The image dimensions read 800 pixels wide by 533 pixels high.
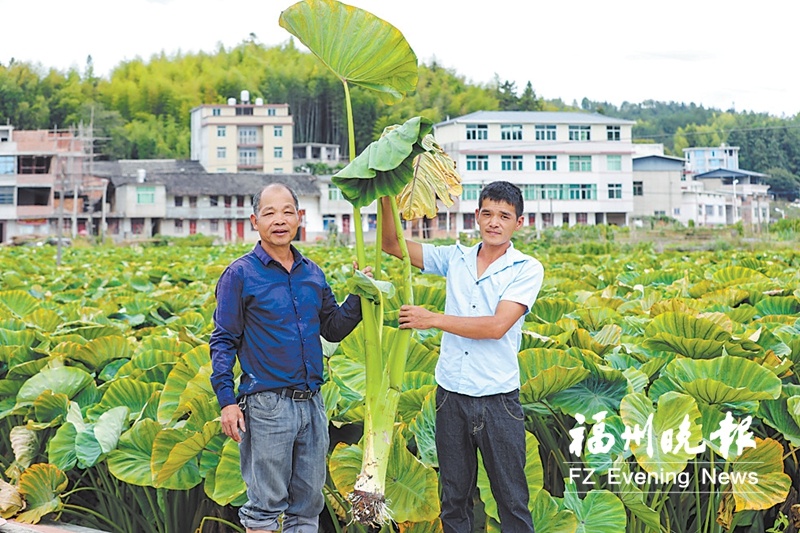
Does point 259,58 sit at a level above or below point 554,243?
above

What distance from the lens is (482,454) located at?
265 centimetres

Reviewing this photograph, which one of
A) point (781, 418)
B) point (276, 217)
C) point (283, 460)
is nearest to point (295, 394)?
point (283, 460)

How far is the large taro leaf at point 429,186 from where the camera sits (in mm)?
2879

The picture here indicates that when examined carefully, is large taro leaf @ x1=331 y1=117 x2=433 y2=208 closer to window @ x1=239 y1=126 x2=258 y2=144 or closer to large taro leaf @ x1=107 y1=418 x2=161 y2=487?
large taro leaf @ x1=107 y1=418 x2=161 y2=487

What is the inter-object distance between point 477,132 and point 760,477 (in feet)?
144

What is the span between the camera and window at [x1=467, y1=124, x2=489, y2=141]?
45.7 meters

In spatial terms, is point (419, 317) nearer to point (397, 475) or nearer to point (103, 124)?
point (397, 475)

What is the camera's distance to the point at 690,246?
24406 mm

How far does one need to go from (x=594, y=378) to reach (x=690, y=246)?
73.3 ft

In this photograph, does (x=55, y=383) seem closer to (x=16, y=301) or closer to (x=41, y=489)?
(x=41, y=489)

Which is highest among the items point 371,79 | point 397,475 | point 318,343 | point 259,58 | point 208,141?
point 259,58

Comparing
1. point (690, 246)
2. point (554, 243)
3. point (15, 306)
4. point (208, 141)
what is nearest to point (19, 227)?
point (208, 141)

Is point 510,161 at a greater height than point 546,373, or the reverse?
point 510,161

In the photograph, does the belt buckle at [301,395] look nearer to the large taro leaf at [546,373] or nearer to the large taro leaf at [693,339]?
the large taro leaf at [546,373]
